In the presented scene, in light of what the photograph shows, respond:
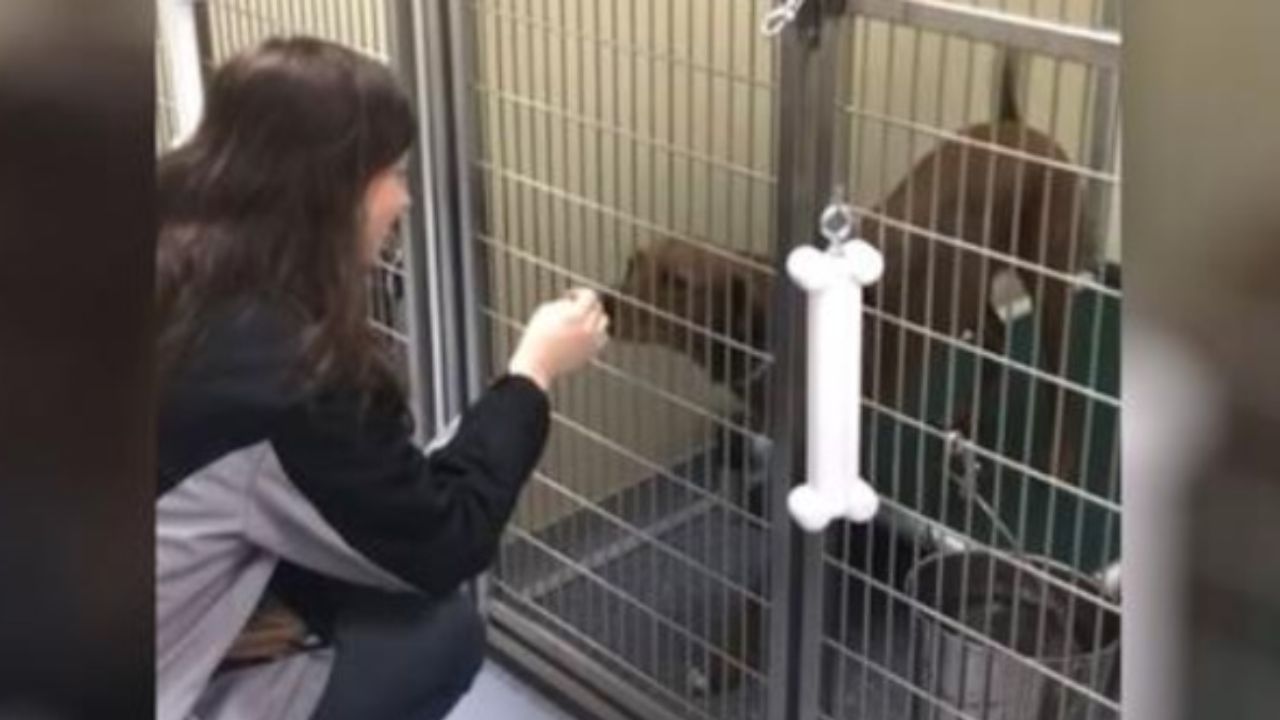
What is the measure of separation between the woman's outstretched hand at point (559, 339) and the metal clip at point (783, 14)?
0.33m

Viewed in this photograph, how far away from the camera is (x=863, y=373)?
1.71 metres

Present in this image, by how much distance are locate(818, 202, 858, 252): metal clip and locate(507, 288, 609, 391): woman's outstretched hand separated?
248mm

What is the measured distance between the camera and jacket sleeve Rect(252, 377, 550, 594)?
147 centimetres

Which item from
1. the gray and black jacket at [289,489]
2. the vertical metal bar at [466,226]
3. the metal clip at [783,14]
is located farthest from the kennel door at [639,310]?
the gray and black jacket at [289,489]

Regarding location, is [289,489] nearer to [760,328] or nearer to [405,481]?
[405,481]

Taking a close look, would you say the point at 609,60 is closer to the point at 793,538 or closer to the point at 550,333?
the point at 550,333

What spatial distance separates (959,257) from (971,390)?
18 centimetres

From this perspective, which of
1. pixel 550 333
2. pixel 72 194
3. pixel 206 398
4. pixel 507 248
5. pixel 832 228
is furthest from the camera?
pixel 507 248

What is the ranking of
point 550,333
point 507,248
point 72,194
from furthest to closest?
point 507,248
point 550,333
point 72,194

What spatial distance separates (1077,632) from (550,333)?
572mm

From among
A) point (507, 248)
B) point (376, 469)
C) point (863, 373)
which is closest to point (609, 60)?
point (507, 248)

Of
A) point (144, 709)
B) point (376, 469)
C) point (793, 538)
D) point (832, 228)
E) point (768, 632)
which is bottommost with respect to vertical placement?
point (768, 632)

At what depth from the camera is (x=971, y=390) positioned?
1.71 m

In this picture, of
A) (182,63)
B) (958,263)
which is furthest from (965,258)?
(182,63)
